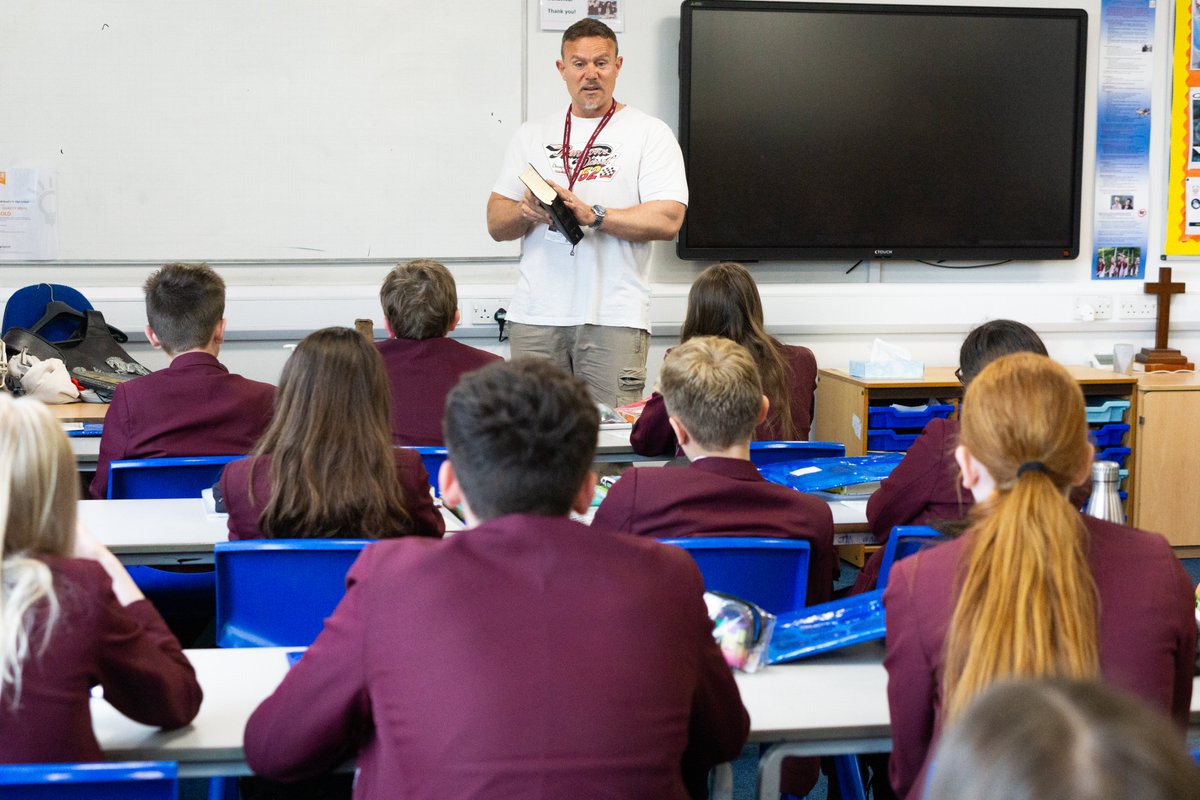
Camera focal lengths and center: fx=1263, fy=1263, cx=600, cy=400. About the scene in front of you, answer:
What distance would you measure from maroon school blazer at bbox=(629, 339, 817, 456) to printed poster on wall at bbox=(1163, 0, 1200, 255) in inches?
114

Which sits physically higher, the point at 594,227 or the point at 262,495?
the point at 594,227

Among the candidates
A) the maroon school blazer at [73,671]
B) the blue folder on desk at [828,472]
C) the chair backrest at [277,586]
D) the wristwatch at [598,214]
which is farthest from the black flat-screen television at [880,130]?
the maroon school blazer at [73,671]

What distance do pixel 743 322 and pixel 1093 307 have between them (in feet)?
9.60

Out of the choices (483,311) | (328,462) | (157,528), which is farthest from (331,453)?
(483,311)

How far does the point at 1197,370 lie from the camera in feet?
18.7

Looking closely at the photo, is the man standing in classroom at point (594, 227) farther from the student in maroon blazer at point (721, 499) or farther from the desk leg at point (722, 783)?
the desk leg at point (722, 783)

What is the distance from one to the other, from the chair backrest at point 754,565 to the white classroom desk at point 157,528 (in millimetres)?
644

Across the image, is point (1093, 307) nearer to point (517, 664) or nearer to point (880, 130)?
point (880, 130)

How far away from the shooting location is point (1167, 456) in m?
5.10

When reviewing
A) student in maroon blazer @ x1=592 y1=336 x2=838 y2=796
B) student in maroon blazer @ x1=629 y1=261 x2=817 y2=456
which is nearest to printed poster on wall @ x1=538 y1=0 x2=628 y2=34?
student in maroon blazer @ x1=629 y1=261 x2=817 y2=456

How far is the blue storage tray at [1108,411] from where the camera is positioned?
5055 mm

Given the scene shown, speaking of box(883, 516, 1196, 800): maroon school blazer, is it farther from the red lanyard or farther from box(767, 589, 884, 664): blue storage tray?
→ the red lanyard

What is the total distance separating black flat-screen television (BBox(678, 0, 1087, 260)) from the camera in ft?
17.3

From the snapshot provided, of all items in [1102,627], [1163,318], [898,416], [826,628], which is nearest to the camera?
[1102,627]
